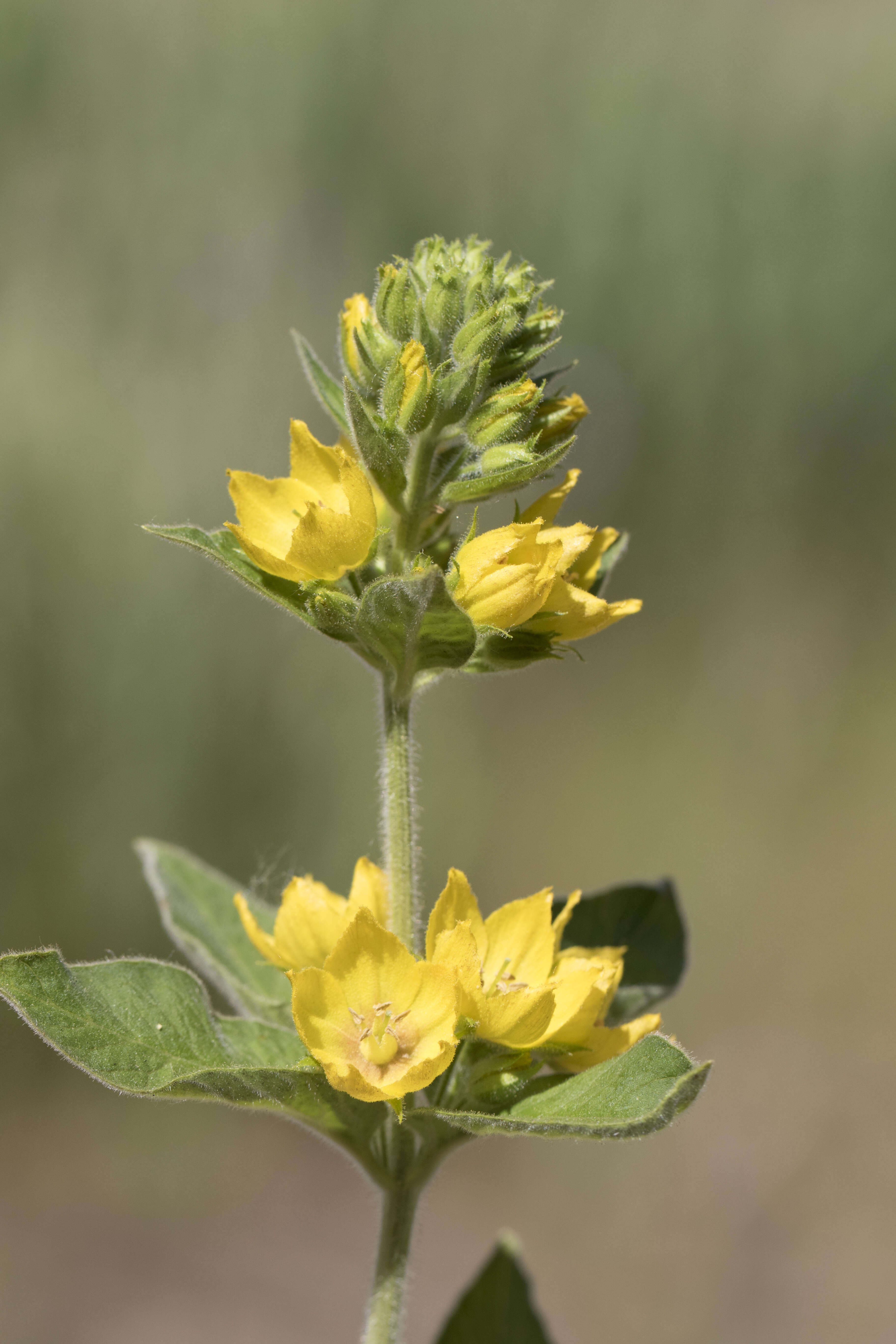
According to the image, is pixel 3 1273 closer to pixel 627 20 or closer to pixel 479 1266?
pixel 479 1266

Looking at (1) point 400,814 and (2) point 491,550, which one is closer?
(2) point 491,550

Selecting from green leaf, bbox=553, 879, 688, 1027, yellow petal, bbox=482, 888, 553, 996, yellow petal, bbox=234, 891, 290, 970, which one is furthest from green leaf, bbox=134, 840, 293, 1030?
green leaf, bbox=553, 879, 688, 1027

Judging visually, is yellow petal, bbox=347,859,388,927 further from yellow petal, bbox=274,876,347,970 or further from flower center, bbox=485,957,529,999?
flower center, bbox=485,957,529,999

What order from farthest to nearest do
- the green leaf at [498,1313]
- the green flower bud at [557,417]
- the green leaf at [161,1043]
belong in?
the green leaf at [498,1313] → the green flower bud at [557,417] → the green leaf at [161,1043]

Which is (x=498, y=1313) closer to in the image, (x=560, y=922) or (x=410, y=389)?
(x=560, y=922)

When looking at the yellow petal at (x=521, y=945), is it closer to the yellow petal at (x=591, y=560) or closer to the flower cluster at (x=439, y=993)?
the flower cluster at (x=439, y=993)

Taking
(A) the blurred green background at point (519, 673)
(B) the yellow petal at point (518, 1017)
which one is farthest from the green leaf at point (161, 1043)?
(A) the blurred green background at point (519, 673)

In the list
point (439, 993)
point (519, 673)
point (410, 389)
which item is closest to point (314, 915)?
point (439, 993)
